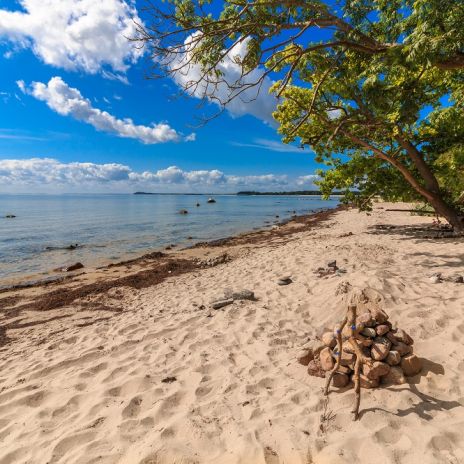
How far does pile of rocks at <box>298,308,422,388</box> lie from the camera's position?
3812 mm

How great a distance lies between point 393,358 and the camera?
153 inches

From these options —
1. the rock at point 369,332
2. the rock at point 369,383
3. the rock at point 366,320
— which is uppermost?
the rock at point 366,320

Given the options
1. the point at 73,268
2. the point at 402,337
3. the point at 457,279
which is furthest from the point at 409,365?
the point at 73,268

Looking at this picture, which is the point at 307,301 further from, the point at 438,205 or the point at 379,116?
the point at 438,205

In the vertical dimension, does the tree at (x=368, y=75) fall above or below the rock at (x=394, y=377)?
above

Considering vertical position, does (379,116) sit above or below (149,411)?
above

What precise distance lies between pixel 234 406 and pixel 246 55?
272 inches

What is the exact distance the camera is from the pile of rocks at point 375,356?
12.5 feet

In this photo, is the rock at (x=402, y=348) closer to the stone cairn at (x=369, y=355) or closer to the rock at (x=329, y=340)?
the stone cairn at (x=369, y=355)

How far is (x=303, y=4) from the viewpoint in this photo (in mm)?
5383

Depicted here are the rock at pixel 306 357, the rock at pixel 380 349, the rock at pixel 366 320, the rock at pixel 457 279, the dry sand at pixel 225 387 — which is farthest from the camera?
the rock at pixel 457 279

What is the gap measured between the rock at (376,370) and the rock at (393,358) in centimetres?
10

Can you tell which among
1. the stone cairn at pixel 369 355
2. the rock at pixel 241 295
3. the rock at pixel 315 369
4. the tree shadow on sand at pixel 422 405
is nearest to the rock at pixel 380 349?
the stone cairn at pixel 369 355

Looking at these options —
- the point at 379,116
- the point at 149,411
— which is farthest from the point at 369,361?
the point at 379,116
